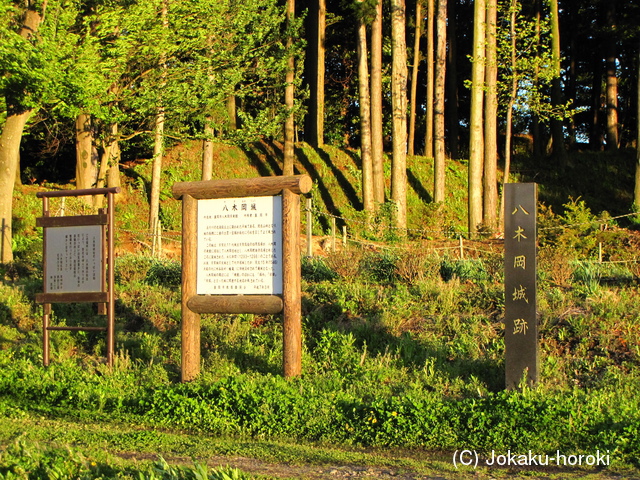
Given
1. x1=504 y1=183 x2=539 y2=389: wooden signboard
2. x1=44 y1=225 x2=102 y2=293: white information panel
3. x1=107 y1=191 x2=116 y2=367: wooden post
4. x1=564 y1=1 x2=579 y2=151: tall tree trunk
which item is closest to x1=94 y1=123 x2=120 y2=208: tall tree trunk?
x1=44 y1=225 x2=102 y2=293: white information panel

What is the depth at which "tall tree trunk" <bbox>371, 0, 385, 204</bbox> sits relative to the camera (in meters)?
26.5

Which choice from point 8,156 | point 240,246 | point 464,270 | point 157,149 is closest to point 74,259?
point 240,246

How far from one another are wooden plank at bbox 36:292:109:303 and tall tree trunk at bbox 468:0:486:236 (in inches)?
678

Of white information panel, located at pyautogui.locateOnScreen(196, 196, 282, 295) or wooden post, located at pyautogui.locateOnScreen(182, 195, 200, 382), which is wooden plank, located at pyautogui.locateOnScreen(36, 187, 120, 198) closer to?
wooden post, located at pyautogui.locateOnScreen(182, 195, 200, 382)

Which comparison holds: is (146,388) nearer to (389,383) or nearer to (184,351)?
(184,351)

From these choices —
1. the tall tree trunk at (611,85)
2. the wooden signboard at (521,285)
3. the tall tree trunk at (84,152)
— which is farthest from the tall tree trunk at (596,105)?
the wooden signboard at (521,285)

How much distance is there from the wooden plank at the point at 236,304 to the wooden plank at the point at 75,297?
65.4 inches

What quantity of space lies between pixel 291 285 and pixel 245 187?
1.30 m

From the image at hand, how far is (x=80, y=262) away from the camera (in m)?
10.4

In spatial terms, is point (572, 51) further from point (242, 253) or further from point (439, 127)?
point (242, 253)

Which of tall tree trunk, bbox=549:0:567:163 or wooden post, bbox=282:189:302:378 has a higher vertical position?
tall tree trunk, bbox=549:0:567:163

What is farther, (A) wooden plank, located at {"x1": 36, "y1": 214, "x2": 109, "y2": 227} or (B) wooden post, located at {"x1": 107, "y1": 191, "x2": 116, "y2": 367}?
(A) wooden plank, located at {"x1": 36, "y1": 214, "x2": 109, "y2": 227}

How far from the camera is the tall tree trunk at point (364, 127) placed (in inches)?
1102

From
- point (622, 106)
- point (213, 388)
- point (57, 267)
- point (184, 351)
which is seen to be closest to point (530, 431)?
point (213, 388)
